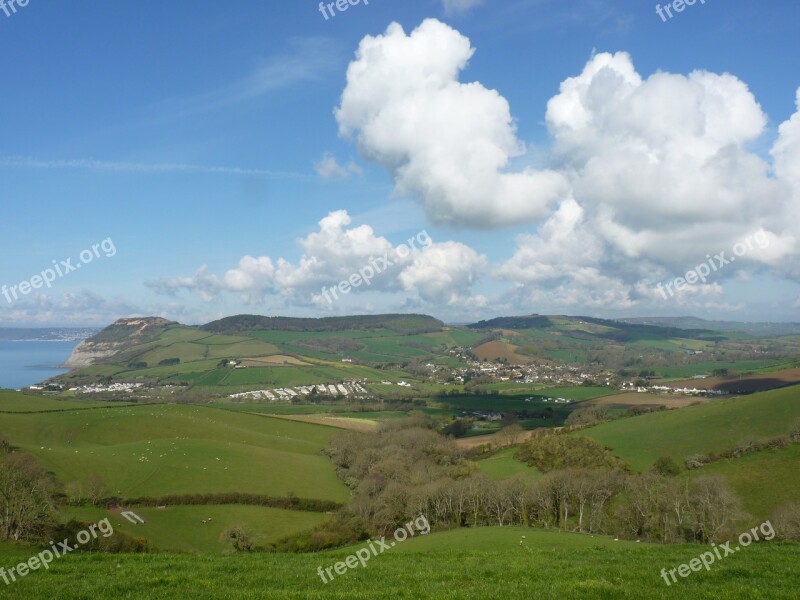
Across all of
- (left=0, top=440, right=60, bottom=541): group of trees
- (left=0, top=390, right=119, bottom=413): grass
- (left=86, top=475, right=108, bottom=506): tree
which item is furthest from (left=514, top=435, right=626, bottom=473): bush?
(left=0, top=390, right=119, bottom=413): grass

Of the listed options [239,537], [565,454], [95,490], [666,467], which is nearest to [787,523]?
[666,467]

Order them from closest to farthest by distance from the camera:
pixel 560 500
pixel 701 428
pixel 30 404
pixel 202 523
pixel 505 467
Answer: pixel 560 500 → pixel 202 523 → pixel 505 467 → pixel 701 428 → pixel 30 404

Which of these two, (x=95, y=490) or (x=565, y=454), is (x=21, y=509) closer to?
(x=95, y=490)

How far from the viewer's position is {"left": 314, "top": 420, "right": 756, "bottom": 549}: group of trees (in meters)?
45.7

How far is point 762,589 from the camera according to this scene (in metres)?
12.4

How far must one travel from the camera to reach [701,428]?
78375mm

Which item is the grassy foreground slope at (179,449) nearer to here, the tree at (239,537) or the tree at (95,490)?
the tree at (95,490)

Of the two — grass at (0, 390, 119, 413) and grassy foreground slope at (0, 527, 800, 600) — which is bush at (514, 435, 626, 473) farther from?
grass at (0, 390, 119, 413)

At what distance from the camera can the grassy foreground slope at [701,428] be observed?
2788 inches

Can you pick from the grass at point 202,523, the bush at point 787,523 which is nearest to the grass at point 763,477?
the bush at point 787,523

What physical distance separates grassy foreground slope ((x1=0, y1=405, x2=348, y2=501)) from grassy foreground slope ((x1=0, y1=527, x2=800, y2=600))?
54.9 m

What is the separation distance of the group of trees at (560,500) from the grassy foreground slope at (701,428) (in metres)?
7.14

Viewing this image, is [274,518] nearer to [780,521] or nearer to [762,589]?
[780,521]

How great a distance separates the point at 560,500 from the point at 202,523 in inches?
1528
